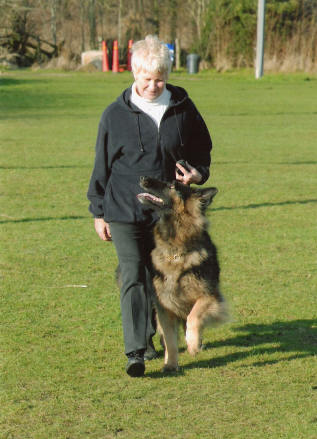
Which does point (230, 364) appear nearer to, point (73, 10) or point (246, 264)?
point (246, 264)

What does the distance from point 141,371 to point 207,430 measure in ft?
2.78

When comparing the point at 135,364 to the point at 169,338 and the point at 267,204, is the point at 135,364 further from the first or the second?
the point at 267,204

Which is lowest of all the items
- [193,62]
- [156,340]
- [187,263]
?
[193,62]

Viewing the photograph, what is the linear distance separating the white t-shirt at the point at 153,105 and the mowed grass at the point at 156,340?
1.65m

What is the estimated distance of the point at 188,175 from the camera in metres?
4.68

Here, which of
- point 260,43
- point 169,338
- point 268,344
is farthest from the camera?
point 260,43

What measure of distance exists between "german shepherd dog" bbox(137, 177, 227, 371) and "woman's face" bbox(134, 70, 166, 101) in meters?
0.60

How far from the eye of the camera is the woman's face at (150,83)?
4.54m

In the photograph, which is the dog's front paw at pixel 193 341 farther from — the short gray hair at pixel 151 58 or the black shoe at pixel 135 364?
the short gray hair at pixel 151 58

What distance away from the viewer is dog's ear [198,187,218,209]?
478 cm

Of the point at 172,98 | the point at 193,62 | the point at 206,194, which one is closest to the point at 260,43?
the point at 193,62

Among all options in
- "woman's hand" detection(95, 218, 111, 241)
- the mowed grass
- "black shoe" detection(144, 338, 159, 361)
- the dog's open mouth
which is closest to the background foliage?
the mowed grass

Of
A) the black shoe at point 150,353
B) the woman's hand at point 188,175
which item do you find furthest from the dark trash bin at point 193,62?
the woman's hand at point 188,175

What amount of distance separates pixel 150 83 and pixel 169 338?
5.37 ft
